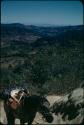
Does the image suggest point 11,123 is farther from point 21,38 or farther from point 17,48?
point 21,38

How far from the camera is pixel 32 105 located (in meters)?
6.88

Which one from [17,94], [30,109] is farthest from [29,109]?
[17,94]

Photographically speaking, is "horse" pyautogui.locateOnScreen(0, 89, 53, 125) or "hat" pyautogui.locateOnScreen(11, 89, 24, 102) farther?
"hat" pyautogui.locateOnScreen(11, 89, 24, 102)

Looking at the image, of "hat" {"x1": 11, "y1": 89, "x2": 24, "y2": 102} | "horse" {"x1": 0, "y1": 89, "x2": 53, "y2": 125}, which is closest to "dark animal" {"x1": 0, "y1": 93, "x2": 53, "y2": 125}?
"horse" {"x1": 0, "y1": 89, "x2": 53, "y2": 125}

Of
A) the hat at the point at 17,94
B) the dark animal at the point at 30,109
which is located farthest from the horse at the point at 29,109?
the hat at the point at 17,94

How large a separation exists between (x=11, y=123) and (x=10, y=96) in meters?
0.85

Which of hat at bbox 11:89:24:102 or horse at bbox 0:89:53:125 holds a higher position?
hat at bbox 11:89:24:102

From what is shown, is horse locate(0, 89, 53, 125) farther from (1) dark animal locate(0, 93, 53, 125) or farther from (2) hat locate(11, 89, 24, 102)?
(2) hat locate(11, 89, 24, 102)

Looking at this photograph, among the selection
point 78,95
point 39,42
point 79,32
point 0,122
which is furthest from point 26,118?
point 39,42

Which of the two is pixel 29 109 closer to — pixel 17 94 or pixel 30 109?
pixel 30 109

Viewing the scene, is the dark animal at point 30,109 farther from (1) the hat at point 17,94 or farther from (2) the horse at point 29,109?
(1) the hat at point 17,94

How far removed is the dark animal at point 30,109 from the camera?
6595 millimetres

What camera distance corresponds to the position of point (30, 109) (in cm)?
699

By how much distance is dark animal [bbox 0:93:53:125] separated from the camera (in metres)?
6.59
